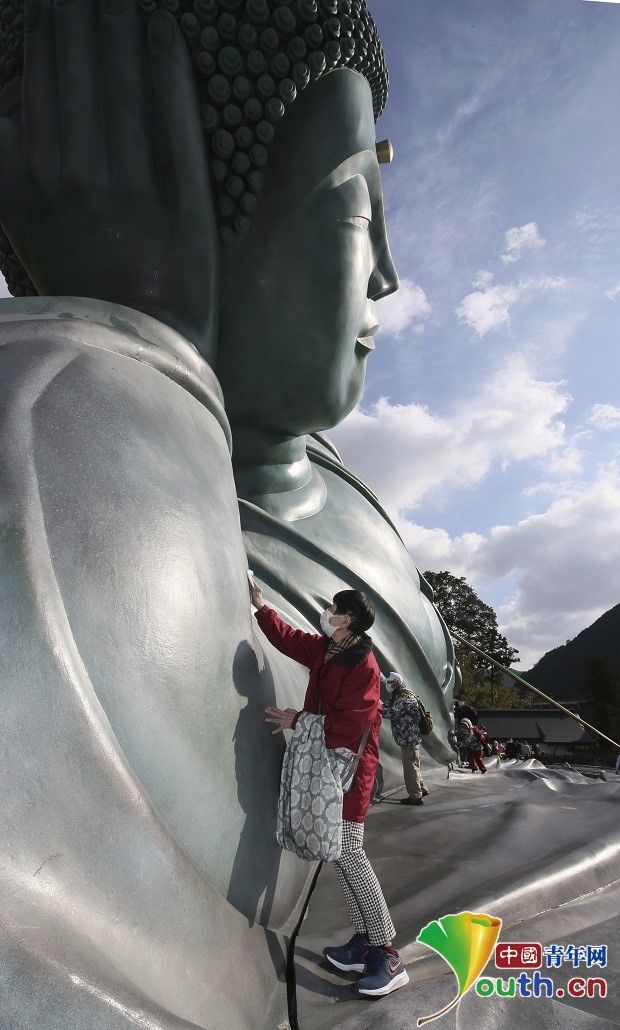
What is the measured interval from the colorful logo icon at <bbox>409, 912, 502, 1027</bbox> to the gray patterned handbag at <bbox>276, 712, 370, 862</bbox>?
35 centimetres

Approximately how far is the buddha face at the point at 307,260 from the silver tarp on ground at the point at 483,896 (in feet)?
6.83

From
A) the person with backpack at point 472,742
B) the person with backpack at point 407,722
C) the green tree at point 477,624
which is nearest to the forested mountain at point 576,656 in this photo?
the green tree at point 477,624

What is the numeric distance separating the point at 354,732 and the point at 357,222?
246 cm

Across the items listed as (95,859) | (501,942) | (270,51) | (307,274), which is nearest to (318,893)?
(501,942)

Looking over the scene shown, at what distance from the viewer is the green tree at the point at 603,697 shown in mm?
29781

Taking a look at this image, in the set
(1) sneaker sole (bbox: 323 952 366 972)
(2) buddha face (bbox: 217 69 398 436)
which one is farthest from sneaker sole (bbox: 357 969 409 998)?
(2) buddha face (bbox: 217 69 398 436)

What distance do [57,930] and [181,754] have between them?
407mm

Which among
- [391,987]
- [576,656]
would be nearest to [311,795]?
[391,987]

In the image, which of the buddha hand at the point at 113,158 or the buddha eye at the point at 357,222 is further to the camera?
the buddha eye at the point at 357,222

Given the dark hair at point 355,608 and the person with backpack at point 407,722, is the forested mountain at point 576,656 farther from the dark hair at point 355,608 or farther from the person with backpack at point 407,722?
the dark hair at point 355,608

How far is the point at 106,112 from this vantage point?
281 cm

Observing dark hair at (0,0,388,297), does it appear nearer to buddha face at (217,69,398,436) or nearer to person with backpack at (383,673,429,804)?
buddha face at (217,69,398,436)

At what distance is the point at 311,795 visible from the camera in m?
1.65

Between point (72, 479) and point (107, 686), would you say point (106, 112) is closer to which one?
point (72, 479)
